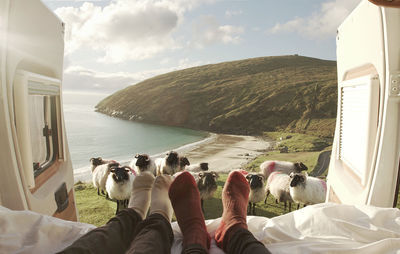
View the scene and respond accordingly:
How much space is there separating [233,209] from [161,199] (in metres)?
0.57

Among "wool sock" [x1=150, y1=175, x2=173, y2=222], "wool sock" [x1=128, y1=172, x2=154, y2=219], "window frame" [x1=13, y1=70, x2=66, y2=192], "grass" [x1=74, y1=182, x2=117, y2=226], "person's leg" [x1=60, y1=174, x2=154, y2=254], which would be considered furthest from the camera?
"grass" [x1=74, y1=182, x2=117, y2=226]

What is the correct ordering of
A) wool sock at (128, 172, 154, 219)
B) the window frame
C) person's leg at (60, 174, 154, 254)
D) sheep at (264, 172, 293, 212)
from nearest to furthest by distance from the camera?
person's leg at (60, 174, 154, 254)
the window frame
wool sock at (128, 172, 154, 219)
sheep at (264, 172, 293, 212)

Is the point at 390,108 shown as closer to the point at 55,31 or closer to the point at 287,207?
the point at 55,31

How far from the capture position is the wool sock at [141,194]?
6.00ft

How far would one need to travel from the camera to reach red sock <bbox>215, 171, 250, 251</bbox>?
4.19 ft

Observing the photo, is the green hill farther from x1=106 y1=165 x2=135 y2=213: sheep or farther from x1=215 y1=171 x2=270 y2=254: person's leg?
x1=215 y1=171 x2=270 y2=254: person's leg

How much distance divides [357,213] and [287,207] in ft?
9.16

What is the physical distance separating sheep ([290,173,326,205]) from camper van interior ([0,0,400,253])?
1668mm

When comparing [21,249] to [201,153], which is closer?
[21,249]

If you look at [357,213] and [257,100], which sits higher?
[257,100]

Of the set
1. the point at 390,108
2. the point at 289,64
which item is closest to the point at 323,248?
the point at 390,108

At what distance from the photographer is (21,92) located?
3.89 ft

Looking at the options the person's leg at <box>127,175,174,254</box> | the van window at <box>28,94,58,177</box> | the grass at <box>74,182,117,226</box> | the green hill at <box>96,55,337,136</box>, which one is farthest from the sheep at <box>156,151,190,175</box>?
the green hill at <box>96,55,337,136</box>

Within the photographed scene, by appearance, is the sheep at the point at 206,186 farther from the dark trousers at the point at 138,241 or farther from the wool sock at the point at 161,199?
the dark trousers at the point at 138,241
